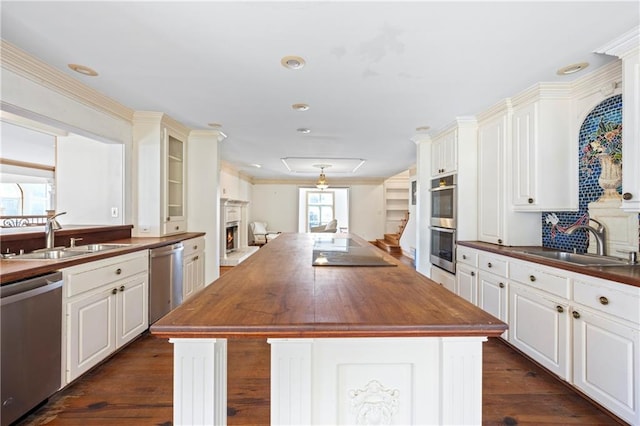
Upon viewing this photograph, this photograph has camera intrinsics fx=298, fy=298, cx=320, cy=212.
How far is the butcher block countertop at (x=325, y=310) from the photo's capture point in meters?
0.88

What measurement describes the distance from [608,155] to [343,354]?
257 cm

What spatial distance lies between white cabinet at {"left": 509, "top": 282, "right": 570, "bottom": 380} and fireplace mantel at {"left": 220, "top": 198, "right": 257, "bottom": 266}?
17.0ft

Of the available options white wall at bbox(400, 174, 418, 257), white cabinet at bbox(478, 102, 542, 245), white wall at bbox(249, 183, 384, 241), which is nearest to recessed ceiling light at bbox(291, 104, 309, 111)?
white cabinet at bbox(478, 102, 542, 245)

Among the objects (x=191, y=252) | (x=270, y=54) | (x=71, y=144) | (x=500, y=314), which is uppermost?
(x=270, y=54)

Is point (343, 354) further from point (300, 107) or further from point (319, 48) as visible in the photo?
point (300, 107)

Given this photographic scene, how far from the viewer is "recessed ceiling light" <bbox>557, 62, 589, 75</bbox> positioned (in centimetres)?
214

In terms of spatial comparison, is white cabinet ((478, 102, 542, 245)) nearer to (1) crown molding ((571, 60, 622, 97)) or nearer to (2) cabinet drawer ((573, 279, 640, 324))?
(1) crown molding ((571, 60, 622, 97))

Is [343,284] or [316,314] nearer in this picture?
[316,314]

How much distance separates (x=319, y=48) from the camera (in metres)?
1.93

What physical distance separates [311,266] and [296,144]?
327cm

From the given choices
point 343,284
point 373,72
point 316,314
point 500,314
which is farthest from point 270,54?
point 500,314

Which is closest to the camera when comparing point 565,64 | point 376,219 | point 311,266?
point 311,266

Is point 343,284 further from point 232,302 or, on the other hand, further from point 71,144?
point 71,144

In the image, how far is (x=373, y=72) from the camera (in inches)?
89.2
